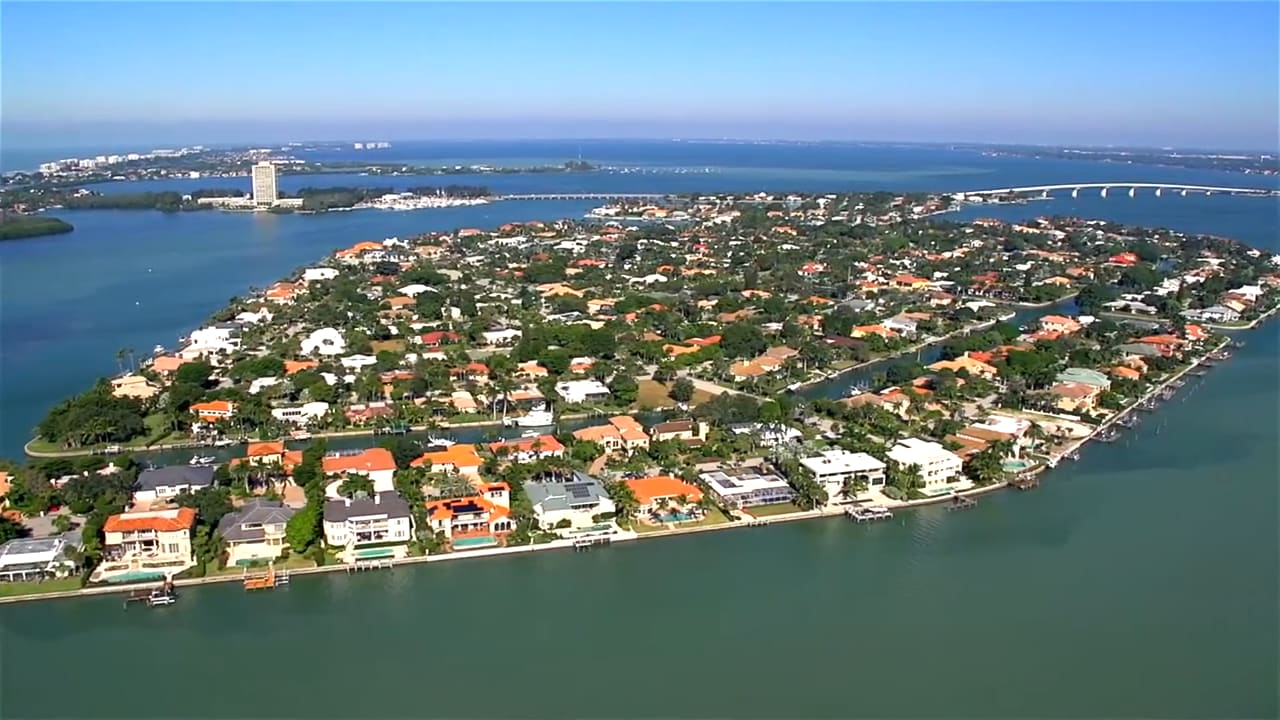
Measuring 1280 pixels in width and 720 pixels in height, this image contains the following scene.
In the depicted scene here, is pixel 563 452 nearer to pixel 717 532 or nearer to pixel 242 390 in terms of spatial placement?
pixel 717 532

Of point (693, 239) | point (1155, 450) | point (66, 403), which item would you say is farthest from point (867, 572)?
point (693, 239)

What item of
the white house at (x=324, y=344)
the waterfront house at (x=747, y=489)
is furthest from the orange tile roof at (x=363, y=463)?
the white house at (x=324, y=344)

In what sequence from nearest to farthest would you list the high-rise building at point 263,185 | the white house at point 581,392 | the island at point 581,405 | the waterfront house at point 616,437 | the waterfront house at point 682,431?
1. the island at point 581,405
2. the waterfront house at point 616,437
3. the waterfront house at point 682,431
4. the white house at point 581,392
5. the high-rise building at point 263,185

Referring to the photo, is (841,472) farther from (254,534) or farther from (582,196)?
(582,196)

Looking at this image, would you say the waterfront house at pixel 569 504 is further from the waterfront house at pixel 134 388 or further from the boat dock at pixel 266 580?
the waterfront house at pixel 134 388

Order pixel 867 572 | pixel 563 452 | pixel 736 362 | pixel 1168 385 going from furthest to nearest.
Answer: pixel 736 362
pixel 1168 385
pixel 563 452
pixel 867 572

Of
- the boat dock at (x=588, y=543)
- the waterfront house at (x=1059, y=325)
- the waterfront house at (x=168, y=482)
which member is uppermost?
the waterfront house at (x=1059, y=325)
